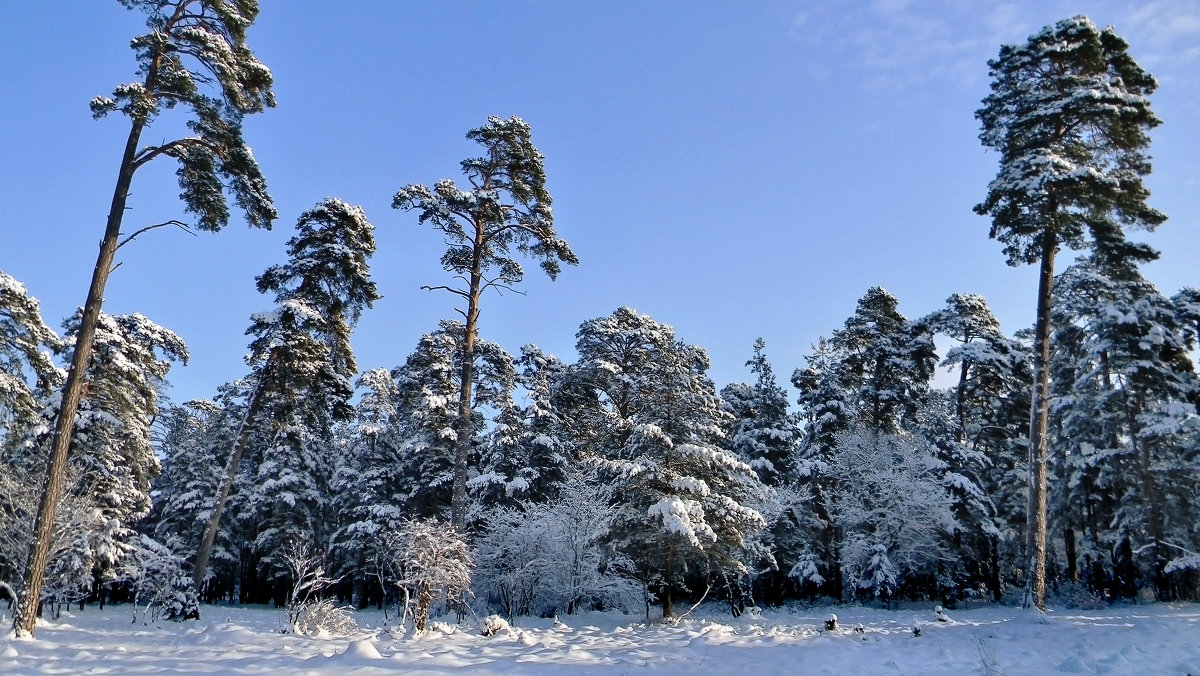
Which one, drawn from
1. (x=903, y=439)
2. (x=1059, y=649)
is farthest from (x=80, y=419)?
(x=903, y=439)

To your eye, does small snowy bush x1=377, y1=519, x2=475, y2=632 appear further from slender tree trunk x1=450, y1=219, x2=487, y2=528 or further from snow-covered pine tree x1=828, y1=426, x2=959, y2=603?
snow-covered pine tree x1=828, y1=426, x2=959, y2=603

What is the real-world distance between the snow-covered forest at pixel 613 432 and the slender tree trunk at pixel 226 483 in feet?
0.33

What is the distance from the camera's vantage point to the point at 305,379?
22734mm

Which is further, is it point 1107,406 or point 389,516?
point 389,516

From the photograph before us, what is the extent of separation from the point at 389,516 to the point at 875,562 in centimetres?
2179

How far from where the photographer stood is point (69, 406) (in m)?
12.0

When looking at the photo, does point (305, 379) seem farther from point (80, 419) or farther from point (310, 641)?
point (310, 641)

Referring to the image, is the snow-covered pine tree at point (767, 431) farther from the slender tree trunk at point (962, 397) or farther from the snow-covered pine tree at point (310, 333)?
the snow-covered pine tree at point (310, 333)

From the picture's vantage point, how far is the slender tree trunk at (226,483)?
20.9 meters

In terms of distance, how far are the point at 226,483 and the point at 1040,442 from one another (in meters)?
23.4

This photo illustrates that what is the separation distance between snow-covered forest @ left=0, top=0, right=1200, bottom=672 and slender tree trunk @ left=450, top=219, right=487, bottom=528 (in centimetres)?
10

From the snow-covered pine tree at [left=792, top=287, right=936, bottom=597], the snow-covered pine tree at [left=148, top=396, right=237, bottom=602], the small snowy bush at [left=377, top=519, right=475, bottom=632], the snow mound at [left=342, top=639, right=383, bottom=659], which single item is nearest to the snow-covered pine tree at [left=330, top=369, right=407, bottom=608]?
the snow-covered pine tree at [left=148, top=396, right=237, bottom=602]

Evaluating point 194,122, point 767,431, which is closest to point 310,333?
point 194,122

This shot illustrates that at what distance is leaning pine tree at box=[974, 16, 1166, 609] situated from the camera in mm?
16828
